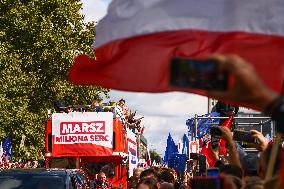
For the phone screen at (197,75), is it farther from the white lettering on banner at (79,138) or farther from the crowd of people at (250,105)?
the white lettering on banner at (79,138)

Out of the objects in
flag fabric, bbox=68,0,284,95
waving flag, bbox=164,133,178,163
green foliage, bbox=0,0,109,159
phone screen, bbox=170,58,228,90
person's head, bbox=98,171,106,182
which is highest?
green foliage, bbox=0,0,109,159

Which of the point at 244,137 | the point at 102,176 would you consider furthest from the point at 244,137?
the point at 102,176

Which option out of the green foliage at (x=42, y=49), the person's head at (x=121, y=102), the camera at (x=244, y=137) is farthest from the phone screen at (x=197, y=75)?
the green foliage at (x=42, y=49)

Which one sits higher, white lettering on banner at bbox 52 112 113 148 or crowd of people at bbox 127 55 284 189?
white lettering on banner at bbox 52 112 113 148

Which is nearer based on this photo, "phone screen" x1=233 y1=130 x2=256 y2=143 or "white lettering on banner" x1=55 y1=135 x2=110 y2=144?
"phone screen" x1=233 y1=130 x2=256 y2=143

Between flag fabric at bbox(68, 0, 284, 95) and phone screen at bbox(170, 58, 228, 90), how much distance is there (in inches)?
58.5

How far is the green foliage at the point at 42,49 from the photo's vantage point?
37312 mm

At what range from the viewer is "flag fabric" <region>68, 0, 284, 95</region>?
17.5 feet

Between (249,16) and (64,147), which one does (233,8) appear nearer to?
(249,16)

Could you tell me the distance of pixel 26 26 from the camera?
38344 millimetres

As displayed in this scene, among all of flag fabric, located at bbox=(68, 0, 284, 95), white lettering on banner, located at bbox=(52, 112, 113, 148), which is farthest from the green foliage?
flag fabric, located at bbox=(68, 0, 284, 95)

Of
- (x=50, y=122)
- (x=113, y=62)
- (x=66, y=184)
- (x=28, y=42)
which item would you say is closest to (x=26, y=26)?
(x=28, y=42)

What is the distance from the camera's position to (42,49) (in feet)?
127

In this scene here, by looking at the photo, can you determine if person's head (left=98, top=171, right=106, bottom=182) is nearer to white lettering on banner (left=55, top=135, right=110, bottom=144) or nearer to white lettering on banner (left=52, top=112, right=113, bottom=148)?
white lettering on banner (left=52, top=112, right=113, bottom=148)
